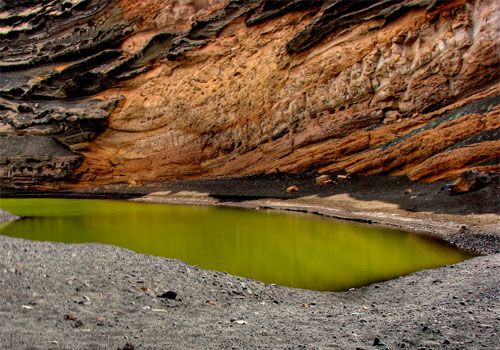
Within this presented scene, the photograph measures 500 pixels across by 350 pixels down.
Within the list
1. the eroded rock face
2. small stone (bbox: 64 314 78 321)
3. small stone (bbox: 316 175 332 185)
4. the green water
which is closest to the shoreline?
small stone (bbox: 64 314 78 321)

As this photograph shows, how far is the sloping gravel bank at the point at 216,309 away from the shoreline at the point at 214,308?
0.5 inches

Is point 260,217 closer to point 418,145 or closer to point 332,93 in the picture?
point 418,145

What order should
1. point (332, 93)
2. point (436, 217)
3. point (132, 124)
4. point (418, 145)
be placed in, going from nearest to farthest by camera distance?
point (436, 217), point (418, 145), point (332, 93), point (132, 124)

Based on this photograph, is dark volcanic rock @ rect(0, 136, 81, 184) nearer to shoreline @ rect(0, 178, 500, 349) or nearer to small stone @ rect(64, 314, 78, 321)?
shoreline @ rect(0, 178, 500, 349)

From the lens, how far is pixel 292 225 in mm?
13664

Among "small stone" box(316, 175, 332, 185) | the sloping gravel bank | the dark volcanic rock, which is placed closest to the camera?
the sloping gravel bank

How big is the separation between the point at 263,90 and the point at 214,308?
2442cm

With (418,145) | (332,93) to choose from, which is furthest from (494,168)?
(332,93)

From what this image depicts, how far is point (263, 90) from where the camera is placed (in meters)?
27.4

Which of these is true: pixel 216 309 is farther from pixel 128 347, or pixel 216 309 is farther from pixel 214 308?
pixel 128 347

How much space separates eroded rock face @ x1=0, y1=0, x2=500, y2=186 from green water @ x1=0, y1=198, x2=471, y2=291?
23.9 feet

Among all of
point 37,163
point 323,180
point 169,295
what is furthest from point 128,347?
point 37,163

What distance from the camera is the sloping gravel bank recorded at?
3451 mm

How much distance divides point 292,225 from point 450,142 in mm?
9499
